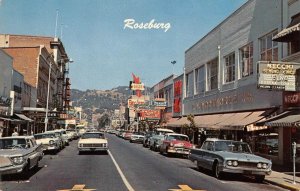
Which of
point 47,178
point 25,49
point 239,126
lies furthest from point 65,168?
point 25,49

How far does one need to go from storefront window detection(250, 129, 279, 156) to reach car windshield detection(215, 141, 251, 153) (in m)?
7.56

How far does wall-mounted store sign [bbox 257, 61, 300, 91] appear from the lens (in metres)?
21.4

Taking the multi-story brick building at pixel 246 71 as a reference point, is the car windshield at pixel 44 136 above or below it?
below

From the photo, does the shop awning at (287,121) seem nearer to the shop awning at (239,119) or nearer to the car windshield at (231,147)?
the shop awning at (239,119)

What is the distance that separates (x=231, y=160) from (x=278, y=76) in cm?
770

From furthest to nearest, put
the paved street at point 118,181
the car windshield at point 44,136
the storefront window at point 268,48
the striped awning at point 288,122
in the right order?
1. the car windshield at point 44,136
2. the storefront window at point 268,48
3. the striped awning at point 288,122
4. the paved street at point 118,181

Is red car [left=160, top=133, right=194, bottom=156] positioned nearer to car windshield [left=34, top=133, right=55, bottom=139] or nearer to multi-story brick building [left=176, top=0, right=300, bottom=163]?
multi-story brick building [left=176, top=0, right=300, bottom=163]

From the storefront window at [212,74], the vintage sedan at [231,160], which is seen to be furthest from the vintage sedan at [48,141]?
the storefront window at [212,74]

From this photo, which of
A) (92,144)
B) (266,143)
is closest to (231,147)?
(266,143)

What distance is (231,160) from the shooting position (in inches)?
614

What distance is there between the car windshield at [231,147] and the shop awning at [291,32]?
7116mm

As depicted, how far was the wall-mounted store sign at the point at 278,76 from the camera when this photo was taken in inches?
841

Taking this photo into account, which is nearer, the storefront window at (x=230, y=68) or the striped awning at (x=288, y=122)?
the striped awning at (x=288, y=122)

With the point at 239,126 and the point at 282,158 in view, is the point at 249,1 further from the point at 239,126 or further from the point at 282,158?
the point at 282,158
